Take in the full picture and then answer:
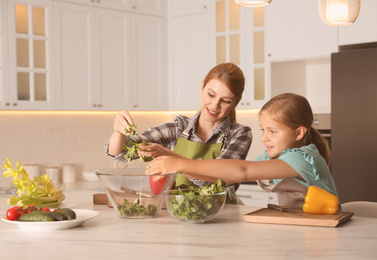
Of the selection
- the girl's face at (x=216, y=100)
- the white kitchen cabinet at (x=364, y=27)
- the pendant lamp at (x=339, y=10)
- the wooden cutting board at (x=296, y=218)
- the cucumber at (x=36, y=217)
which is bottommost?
the wooden cutting board at (x=296, y=218)

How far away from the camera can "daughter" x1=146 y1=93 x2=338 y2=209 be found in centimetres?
189

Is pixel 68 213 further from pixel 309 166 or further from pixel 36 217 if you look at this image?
pixel 309 166

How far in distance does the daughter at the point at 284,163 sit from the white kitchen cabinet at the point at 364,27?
185cm

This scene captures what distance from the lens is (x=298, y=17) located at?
14.0ft

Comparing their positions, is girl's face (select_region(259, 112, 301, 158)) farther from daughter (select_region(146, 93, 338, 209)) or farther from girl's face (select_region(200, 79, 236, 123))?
girl's face (select_region(200, 79, 236, 123))

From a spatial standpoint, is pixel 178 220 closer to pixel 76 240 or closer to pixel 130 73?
pixel 76 240

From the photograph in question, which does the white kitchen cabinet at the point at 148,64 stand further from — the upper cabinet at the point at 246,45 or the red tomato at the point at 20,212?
the red tomato at the point at 20,212

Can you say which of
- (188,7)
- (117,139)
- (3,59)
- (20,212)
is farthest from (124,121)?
(188,7)

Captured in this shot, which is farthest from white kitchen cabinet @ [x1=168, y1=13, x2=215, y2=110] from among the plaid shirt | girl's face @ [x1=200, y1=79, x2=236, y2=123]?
girl's face @ [x1=200, y1=79, x2=236, y2=123]

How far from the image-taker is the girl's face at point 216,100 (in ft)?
8.08

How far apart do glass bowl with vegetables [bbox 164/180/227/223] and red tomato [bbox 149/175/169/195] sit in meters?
0.07

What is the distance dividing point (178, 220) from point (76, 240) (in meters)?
0.39

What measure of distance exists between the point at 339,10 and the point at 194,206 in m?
1.09

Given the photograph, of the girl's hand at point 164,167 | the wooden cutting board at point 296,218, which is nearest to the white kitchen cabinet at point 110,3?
the girl's hand at point 164,167
